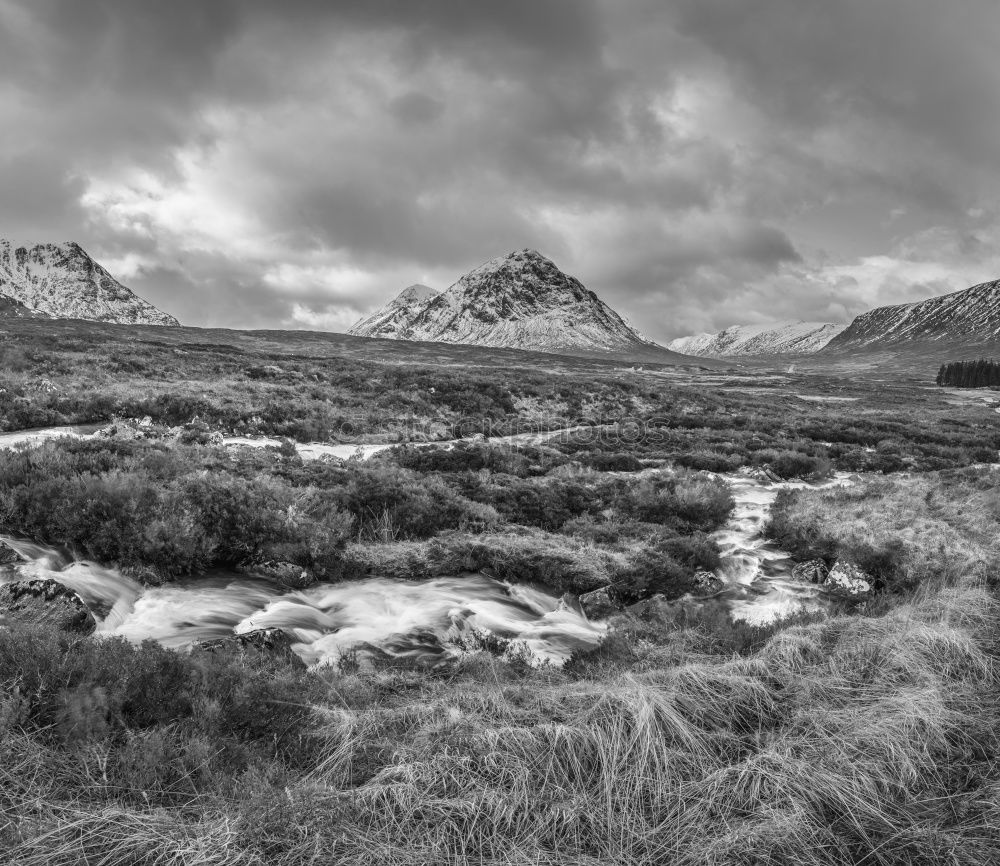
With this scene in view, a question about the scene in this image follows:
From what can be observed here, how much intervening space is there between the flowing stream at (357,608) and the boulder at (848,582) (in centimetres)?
37

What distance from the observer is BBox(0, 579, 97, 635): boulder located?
546 cm

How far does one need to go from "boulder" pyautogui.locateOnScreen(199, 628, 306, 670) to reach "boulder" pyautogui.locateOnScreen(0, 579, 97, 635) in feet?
4.10

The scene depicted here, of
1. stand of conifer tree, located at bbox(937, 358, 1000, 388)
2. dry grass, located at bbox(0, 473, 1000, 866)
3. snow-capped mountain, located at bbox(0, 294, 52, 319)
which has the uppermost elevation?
snow-capped mountain, located at bbox(0, 294, 52, 319)

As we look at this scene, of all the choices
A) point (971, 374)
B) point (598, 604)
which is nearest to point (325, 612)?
point (598, 604)

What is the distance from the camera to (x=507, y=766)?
3.67 m

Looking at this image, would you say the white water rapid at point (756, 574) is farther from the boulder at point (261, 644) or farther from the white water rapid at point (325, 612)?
the boulder at point (261, 644)

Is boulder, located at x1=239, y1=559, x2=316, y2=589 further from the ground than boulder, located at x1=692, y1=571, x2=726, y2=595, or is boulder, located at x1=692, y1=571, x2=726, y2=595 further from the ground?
boulder, located at x1=239, y1=559, x2=316, y2=589

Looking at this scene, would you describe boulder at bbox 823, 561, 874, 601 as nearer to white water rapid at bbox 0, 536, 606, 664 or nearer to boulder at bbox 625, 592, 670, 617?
boulder at bbox 625, 592, 670, 617

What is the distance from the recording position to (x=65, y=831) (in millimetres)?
2803

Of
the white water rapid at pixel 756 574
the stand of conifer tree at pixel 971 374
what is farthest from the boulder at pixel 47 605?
the stand of conifer tree at pixel 971 374

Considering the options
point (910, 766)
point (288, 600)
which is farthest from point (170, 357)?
point (910, 766)

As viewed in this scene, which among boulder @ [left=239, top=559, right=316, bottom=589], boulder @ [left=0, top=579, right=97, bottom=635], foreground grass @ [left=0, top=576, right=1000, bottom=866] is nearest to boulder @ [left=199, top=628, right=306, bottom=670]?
foreground grass @ [left=0, top=576, right=1000, bottom=866]

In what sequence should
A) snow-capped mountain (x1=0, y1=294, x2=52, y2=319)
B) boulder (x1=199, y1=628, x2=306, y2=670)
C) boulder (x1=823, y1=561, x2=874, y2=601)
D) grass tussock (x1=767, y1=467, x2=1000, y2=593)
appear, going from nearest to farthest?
boulder (x1=199, y1=628, x2=306, y2=670) → boulder (x1=823, y1=561, x2=874, y2=601) → grass tussock (x1=767, y1=467, x2=1000, y2=593) → snow-capped mountain (x1=0, y1=294, x2=52, y2=319)

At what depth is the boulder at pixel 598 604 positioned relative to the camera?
25.7ft
